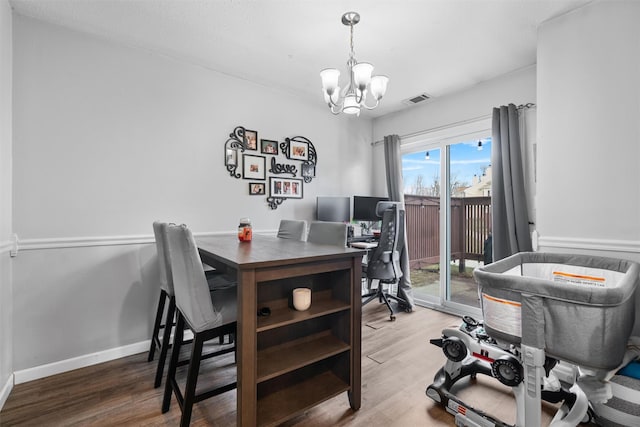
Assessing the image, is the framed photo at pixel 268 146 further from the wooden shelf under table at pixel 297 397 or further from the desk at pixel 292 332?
the wooden shelf under table at pixel 297 397

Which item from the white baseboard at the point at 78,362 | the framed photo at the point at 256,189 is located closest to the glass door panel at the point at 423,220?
the framed photo at the point at 256,189

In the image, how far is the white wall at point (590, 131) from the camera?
1.82 m

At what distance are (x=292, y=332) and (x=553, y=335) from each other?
1.22 m

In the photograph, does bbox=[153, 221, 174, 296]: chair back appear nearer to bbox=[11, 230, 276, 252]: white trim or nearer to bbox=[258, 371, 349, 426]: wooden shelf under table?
bbox=[11, 230, 276, 252]: white trim

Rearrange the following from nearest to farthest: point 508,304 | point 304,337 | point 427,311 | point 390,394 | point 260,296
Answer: point 508,304 → point 260,296 → point 304,337 → point 390,394 → point 427,311

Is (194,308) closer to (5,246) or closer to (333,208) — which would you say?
(5,246)

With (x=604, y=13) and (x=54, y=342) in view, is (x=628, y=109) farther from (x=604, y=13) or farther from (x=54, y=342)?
(x=54, y=342)

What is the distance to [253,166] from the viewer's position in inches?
122

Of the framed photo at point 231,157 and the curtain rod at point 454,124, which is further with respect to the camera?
the framed photo at point 231,157

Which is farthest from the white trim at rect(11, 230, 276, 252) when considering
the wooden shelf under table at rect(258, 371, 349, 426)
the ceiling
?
the wooden shelf under table at rect(258, 371, 349, 426)

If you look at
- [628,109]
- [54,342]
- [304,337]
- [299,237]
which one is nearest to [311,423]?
[304,337]

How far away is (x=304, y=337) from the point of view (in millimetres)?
1714

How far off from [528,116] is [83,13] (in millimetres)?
3590

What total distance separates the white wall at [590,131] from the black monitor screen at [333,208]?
1.98 metres
